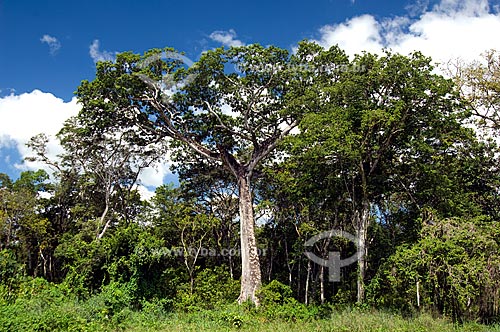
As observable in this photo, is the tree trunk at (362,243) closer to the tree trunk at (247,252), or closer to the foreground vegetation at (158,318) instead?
the foreground vegetation at (158,318)

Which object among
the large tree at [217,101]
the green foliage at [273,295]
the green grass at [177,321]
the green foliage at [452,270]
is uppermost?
the large tree at [217,101]

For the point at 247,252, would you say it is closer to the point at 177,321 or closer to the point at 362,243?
the point at 362,243

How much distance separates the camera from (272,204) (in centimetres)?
2050

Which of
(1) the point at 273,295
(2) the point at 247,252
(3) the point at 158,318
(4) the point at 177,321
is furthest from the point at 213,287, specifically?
(4) the point at 177,321

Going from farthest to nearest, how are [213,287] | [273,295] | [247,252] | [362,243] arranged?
[213,287] → [247,252] → [273,295] → [362,243]

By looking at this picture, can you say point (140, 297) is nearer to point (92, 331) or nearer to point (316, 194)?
point (92, 331)

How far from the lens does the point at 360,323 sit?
409 inches

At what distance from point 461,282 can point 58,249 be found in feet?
60.3

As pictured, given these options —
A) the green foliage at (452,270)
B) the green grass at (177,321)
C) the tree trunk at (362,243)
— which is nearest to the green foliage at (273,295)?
the green grass at (177,321)

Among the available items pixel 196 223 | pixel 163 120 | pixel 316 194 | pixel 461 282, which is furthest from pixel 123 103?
pixel 461 282

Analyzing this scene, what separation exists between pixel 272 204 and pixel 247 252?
4.10m

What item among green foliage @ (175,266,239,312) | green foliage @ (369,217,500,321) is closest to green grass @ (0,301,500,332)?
green foliage @ (369,217,500,321)

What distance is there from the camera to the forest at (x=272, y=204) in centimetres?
1199

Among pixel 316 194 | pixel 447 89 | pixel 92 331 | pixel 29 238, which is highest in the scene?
pixel 447 89
